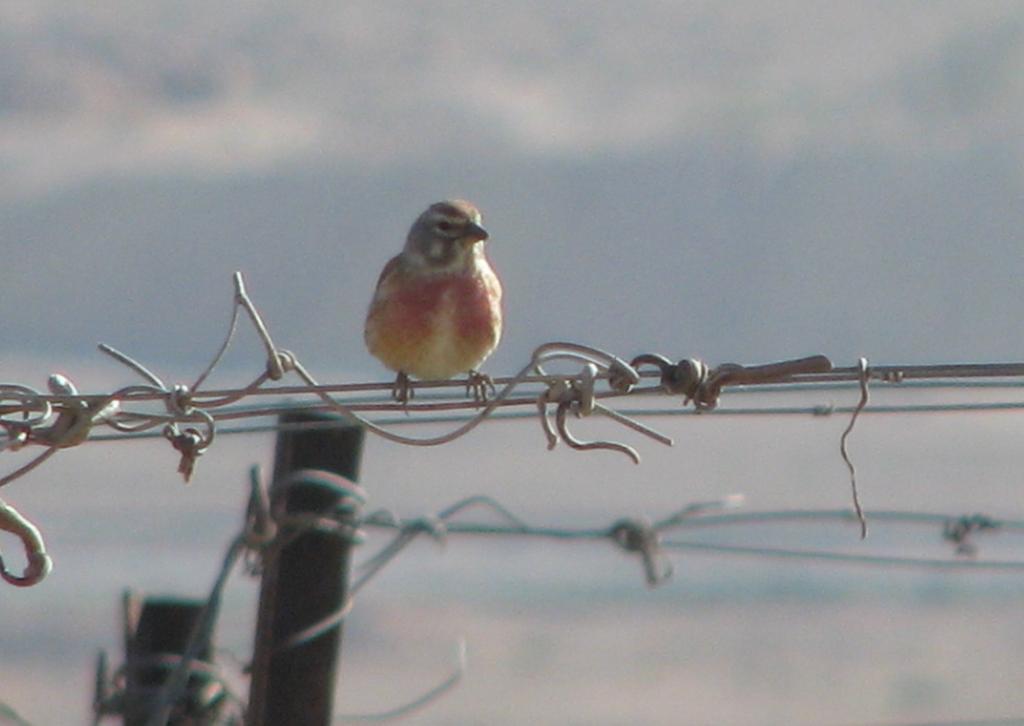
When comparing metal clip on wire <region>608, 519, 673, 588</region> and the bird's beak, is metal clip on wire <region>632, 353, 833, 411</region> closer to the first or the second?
metal clip on wire <region>608, 519, 673, 588</region>

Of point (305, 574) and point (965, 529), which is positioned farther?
point (965, 529)

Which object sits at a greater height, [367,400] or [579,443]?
[367,400]

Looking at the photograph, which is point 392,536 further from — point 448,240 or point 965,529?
point 448,240

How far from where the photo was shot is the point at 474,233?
7.08 metres

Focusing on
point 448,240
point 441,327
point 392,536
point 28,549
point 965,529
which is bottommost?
point 28,549

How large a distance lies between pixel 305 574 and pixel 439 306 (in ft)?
7.35

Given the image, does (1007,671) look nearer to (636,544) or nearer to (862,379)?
(636,544)

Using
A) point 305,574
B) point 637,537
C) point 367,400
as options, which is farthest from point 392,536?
point 367,400

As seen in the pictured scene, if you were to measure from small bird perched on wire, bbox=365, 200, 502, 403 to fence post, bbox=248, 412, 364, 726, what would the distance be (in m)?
1.94

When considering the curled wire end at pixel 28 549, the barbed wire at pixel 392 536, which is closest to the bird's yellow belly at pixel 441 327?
the barbed wire at pixel 392 536

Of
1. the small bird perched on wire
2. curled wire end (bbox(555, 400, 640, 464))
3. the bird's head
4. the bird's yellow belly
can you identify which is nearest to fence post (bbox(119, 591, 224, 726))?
curled wire end (bbox(555, 400, 640, 464))

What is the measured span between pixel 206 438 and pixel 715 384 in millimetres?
1118

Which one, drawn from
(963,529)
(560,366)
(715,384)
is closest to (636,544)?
(963,529)

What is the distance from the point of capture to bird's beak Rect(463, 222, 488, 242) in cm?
707
